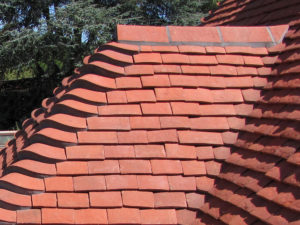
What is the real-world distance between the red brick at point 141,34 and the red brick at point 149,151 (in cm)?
80

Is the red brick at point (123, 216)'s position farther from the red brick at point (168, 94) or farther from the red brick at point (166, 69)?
the red brick at point (166, 69)

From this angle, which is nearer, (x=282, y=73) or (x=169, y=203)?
(x=169, y=203)

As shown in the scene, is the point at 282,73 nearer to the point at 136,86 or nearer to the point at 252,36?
the point at 252,36

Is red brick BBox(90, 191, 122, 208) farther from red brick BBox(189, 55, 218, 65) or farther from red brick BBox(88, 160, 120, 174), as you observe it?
red brick BBox(189, 55, 218, 65)

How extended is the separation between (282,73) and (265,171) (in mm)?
856

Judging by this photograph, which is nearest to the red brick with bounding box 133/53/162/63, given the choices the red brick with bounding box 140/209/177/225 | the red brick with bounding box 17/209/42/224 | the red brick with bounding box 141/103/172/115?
the red brick with bounding box 141/103/172/115

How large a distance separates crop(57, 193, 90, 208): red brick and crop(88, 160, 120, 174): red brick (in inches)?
6.4

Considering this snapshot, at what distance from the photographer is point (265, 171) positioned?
6.70ft

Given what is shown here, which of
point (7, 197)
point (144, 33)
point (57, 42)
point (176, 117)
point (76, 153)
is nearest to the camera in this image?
point (7, 197)

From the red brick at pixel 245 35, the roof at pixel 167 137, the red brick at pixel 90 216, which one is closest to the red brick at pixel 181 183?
the roof at pixel 167 137

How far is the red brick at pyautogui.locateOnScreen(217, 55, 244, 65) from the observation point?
2.81m

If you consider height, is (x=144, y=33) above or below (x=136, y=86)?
above

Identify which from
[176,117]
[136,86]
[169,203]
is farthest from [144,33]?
[169,203]

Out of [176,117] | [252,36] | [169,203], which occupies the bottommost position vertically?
[169,203]
